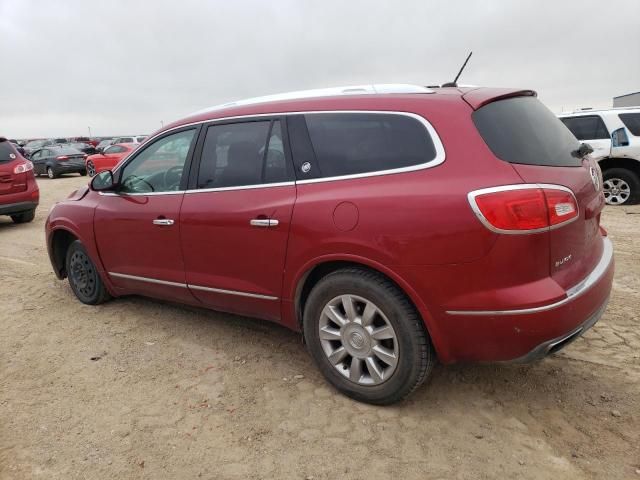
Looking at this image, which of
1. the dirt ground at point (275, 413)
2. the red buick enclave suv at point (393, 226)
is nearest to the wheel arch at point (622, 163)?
the dirt ground at point (275, 413)

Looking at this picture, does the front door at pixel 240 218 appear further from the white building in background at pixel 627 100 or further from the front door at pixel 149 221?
the white building in background at pixel 627 100

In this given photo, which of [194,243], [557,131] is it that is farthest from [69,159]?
[557,131]

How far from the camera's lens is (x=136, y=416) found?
9.50 feet

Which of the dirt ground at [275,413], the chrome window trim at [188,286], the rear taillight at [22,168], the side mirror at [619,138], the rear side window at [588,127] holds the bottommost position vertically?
the dirt ground at [275,413]

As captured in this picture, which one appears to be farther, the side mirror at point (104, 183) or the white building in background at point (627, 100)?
the white building in background at point (627, 100)

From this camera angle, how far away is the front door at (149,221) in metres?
3.67

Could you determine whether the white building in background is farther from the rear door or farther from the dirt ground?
the dirt ground

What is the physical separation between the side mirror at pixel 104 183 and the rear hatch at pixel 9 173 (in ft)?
19.5

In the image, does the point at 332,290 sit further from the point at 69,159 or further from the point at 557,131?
the point at 69,159

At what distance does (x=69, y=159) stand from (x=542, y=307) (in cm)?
2297

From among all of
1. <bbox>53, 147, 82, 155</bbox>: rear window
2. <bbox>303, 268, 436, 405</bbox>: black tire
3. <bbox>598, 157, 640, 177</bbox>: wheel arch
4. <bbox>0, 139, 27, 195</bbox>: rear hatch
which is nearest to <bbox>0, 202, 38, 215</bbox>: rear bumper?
<bbox>0, 139, 27, 195</bbox>: rear hatch

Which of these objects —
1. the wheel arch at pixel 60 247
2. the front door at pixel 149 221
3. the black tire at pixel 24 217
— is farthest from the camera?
the black tire at pixel 24 217

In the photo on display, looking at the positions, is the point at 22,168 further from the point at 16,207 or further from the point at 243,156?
the point at 243,156

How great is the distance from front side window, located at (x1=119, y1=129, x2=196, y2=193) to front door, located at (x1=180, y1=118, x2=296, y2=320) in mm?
240
